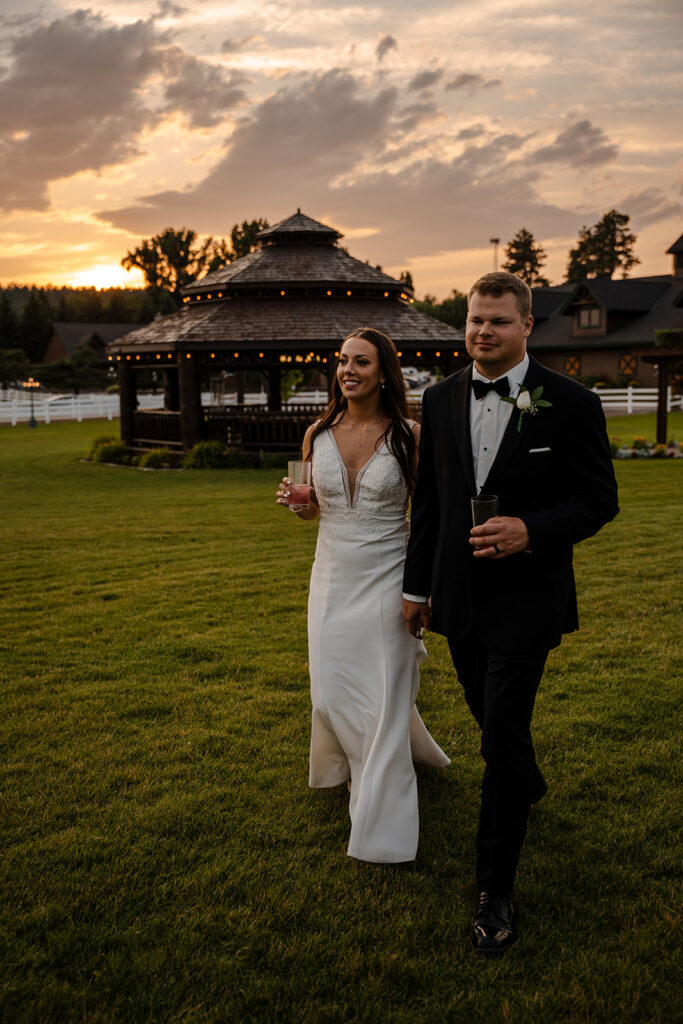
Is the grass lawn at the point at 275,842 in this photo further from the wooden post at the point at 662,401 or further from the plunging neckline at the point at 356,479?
the wooden post at the point at 662,401

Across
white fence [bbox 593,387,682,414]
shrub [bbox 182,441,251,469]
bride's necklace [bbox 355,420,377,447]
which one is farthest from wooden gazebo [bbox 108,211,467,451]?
bride's necklace [bbox 355,420,377,447]

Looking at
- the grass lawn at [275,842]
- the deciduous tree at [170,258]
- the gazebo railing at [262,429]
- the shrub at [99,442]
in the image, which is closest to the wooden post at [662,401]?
the gazebo railing at [262,429]

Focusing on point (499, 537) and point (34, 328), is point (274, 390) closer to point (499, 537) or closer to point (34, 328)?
point (499, 537)

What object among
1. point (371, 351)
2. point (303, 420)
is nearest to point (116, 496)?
point (303, 420)

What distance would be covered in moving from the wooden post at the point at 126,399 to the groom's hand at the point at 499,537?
2244 cm

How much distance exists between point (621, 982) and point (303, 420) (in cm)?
1952

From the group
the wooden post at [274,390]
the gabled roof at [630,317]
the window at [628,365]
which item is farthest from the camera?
the window at [628,365]

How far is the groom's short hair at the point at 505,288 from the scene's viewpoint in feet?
10.7

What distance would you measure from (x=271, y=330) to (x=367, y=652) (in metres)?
18.5

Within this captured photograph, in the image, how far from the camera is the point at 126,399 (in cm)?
2467

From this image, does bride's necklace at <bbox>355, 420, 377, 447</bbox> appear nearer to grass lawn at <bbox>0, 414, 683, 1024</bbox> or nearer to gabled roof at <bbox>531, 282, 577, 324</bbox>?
grass lawn at <bbox>0, 414, 683, 1024</bbox>

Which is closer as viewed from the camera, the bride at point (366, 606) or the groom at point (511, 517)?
the groom at point (511, 517)

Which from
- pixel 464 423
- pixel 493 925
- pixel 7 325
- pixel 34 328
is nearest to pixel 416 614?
pixel 464 423

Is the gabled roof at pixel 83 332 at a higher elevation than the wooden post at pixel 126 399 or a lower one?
higher
